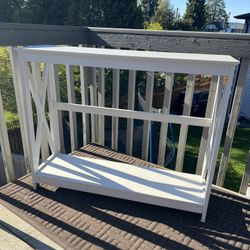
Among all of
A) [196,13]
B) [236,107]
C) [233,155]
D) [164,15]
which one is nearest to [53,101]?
[236,107]

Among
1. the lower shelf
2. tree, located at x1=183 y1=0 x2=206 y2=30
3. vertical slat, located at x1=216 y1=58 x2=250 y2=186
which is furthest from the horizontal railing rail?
tree, located at x1=183 y1=0 x2=206 y2=30

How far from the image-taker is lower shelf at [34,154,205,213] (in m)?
2.16

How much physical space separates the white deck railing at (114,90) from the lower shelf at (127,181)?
0.37ft

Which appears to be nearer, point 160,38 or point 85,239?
point 85,239

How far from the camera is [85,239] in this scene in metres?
1.91

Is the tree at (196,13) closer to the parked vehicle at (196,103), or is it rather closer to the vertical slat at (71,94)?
the parked vehicle at (196,103)

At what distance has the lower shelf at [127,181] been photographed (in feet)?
7.09

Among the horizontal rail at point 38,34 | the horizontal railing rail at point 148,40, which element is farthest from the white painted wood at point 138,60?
the horizontal railing rail at point 148,40

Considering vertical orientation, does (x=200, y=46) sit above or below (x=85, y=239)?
above

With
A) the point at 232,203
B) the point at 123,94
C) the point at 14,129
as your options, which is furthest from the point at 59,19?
the point at 232,203

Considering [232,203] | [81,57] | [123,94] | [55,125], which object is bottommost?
[123,94]

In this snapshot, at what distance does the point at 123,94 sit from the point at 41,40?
202 inches

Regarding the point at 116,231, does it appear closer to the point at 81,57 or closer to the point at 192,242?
the point at 192,242

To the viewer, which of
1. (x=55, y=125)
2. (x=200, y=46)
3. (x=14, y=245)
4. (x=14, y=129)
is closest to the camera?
(x=14, y=245)
